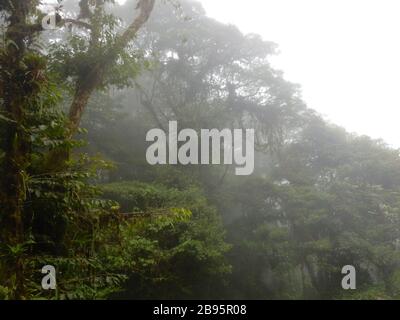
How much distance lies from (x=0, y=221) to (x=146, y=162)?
38.4ft

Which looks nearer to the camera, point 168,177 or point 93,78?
point 93,78

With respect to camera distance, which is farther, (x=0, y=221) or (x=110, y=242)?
(x=110, y=242)

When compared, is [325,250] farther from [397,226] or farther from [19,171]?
[19,171]

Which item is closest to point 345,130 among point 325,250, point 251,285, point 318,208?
point 318,208

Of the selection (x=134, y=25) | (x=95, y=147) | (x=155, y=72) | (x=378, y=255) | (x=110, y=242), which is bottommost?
(x=378, y=255)

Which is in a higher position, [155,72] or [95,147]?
[155,72]

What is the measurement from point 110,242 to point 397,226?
1306 cm

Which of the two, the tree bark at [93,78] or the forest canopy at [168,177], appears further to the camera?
the tree bark at [93,78]

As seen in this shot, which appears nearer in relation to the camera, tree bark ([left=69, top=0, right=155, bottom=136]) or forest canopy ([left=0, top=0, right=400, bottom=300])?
forest canopy ([left=0, top=0, right=400, bottom=300])

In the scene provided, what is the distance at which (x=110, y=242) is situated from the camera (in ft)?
16.2

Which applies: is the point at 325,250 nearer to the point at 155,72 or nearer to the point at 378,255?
the point at 378,255

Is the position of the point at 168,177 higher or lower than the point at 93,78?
lower
